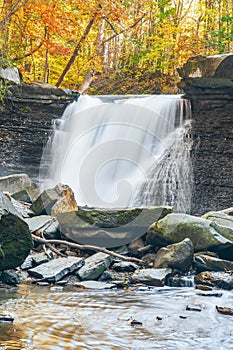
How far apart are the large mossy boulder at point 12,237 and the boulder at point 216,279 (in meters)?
1.89

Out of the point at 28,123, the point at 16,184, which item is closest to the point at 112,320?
the point at 16,184

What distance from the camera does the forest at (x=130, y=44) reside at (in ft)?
46.7

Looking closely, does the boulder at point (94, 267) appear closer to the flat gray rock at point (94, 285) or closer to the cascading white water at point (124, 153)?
the flat gray rock at point (94, 285)

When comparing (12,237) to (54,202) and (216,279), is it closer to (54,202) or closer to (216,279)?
(216,279)

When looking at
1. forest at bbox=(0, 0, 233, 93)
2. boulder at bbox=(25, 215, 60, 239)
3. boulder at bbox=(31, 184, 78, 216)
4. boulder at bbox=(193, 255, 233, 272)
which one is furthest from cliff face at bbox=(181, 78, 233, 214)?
boulder at bbox=(193, 255, 233, 272)

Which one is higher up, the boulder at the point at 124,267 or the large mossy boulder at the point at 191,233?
the large mossy boulder at the point at 191,233

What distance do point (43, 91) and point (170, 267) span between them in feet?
27.0

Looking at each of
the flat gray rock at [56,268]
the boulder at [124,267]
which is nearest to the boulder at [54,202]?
the flat gray rock at [56,268]

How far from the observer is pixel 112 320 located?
350 centimetres

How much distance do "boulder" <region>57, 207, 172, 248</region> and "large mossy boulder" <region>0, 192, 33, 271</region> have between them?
1.59 meters

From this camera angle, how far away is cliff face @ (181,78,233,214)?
10.9 meters

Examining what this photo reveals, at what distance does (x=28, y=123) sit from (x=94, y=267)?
8194 mm

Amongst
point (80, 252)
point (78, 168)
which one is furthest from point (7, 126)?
point (80, 252)

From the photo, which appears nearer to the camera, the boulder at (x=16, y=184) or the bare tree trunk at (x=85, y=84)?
the boulder at (x=16, y=184)
